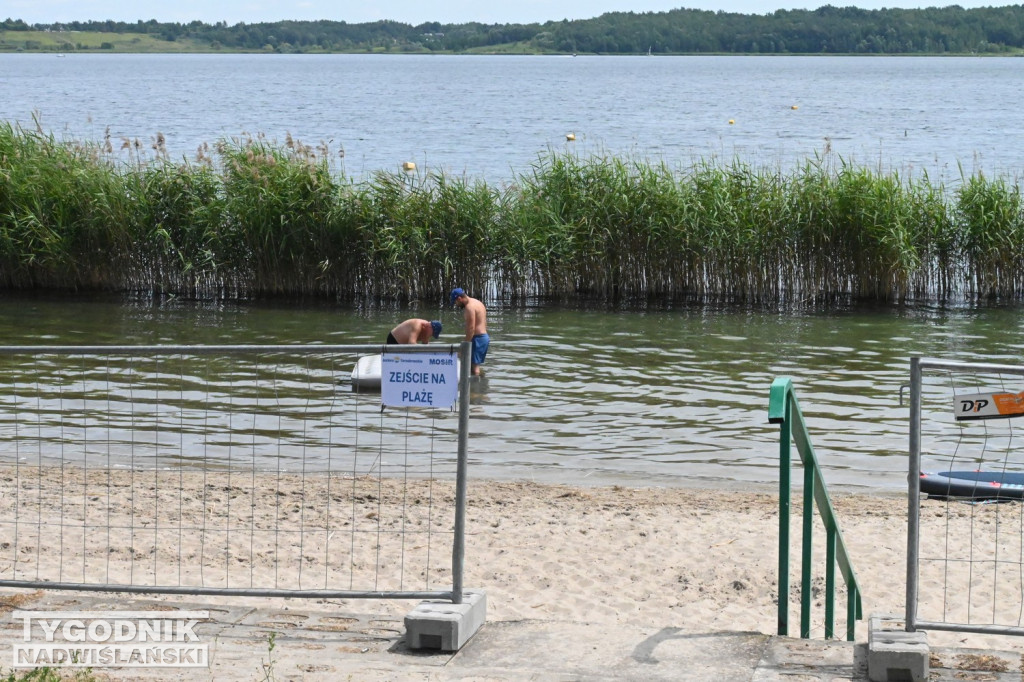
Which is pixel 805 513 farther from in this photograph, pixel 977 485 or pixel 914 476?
pixel 977 485

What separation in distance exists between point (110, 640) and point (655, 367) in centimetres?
1140

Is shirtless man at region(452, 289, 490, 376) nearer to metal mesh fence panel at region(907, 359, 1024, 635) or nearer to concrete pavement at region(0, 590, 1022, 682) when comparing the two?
metal mesh fence panel at region(907, 359, 1024, 635)

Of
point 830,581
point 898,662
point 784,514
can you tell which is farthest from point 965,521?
point 898,662

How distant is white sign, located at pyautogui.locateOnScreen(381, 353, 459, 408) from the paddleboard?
5606mm

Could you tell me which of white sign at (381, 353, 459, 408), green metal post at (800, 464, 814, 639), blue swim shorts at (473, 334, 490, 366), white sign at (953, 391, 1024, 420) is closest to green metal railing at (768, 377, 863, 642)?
green metal post at (800, 464, 814, 639)

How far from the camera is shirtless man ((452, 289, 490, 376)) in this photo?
15453mm

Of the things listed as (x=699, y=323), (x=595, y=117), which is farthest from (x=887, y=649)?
(x=595, y=117)

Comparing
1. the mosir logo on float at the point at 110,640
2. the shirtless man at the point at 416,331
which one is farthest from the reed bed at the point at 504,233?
the mosir logo on float at the point at 110,640

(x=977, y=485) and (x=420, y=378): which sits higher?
(x=420, y=378)

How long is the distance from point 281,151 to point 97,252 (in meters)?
3.74

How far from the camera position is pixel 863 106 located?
8138 cm

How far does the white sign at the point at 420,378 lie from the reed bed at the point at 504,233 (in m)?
14.9

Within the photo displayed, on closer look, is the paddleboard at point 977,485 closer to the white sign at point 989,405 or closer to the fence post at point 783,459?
the fence post at point 783,459

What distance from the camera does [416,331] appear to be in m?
14.7
